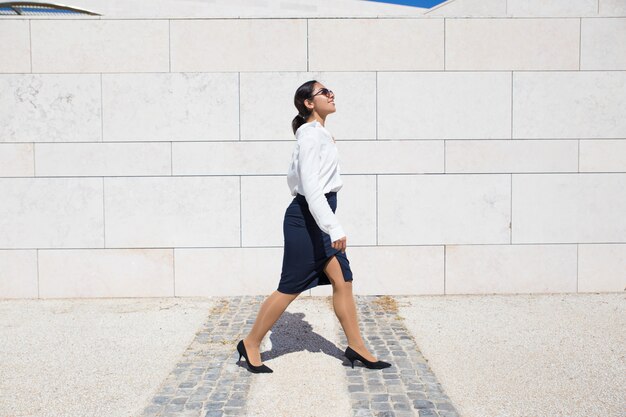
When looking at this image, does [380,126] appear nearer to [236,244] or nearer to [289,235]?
[236,244]

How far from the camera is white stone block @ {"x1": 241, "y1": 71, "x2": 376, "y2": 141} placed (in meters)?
5.95

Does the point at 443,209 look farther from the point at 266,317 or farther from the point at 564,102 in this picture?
the point at 266,317

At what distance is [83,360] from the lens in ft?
13.9

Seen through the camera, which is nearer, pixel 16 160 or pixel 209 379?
pixel 209 379

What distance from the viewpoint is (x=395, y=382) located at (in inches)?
145

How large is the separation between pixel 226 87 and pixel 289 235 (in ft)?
8.70

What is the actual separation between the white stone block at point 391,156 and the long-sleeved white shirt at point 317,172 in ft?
7.03

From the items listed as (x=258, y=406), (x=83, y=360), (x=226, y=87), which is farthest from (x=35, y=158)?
(x=258, y=406)

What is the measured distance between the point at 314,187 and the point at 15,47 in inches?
167

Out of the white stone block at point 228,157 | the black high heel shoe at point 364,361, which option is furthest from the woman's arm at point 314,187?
the white stone block at point 228,157

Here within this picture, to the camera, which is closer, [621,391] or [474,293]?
[621,391]

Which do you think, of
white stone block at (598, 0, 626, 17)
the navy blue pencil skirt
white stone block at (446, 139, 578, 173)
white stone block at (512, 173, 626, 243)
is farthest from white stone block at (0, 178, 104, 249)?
white stone block at (598, 0, 626, 17)

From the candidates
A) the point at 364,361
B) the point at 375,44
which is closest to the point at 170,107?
the point at 375,44

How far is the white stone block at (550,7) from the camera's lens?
6.09 metres
